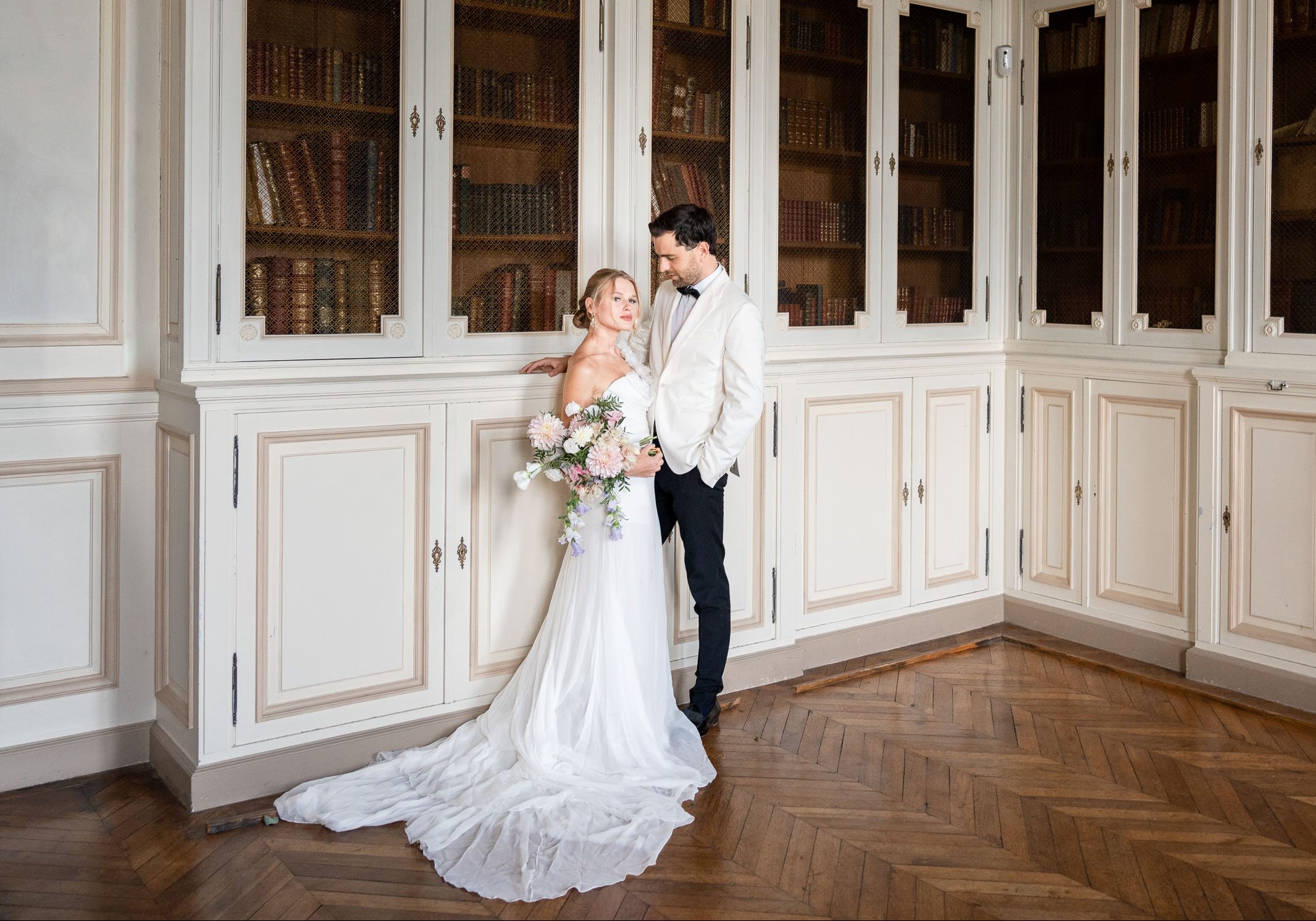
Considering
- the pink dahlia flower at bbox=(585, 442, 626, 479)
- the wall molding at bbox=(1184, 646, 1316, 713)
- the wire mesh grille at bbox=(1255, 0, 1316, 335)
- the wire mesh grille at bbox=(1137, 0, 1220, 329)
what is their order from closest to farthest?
the pink dahlia flower at bbox=(585, 442, 626, 479) → the wire mesh grille at bbox=(1255, 0, 1316, 335) → the wall molding at bbox=(1184, 646, 1316, 713) → the wire mesh grille at bbox=(1137, 0, 1220, 329)

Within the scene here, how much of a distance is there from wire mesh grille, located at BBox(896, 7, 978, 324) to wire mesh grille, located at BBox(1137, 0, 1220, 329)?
28.2 inches

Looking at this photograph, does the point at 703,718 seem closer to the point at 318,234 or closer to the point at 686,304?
the point at 686,304

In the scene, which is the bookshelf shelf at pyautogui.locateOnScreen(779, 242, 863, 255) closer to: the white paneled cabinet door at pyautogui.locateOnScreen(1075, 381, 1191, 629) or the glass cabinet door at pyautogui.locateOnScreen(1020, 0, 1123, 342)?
the glass cabinet door at pyautogui.locateOnScreen(1020, 0, 1123, 342)

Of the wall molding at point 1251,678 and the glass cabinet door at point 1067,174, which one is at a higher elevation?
the glass cabinet door at point 1067,174

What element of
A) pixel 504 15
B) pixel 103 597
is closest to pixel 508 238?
pixel 504 15

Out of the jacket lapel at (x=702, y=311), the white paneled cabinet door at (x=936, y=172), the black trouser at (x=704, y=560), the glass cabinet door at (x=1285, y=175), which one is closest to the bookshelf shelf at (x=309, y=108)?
the jacket lapel at (x=702, y=311)

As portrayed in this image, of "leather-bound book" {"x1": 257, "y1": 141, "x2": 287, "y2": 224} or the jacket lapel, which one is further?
the jacket lapel

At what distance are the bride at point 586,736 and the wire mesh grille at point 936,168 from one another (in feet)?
5.48

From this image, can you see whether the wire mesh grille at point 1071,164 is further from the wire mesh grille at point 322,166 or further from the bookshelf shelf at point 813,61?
the wire mesh grille at point 322,166

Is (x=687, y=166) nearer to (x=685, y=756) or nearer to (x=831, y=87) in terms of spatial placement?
(x=831, y=87)

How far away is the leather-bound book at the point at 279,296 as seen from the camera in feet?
12.0

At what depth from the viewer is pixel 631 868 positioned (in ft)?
10.6

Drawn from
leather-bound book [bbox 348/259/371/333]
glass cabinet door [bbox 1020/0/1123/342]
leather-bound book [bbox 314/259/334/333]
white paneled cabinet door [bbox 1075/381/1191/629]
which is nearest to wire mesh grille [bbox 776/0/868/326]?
glass cabinet door [bbox 1020/0/1123/342]

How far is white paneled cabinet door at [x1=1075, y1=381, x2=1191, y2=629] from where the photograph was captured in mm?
4934
